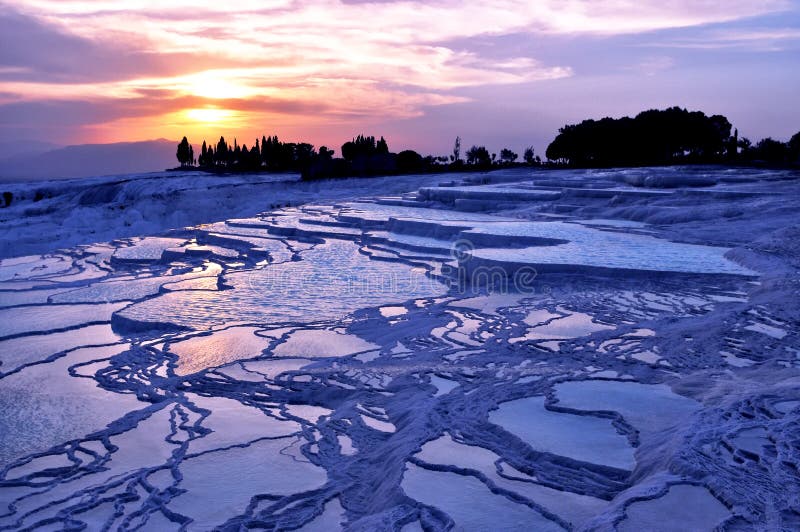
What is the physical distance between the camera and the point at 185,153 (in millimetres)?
54094

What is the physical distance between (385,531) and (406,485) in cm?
41

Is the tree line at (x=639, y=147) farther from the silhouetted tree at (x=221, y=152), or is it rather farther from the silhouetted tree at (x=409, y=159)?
the silhouetted tree at (x=221, y=152)

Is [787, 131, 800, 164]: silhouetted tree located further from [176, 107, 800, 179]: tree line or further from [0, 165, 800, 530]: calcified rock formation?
[0, 165, 800, 530]: calcified rock formation

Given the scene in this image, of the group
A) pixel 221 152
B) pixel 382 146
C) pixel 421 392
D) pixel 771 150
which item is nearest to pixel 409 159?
pixel 382 146

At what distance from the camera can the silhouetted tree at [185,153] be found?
53500 mm

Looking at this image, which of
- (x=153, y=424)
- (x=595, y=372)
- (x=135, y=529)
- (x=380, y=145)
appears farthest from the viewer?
(x=380, y=145)

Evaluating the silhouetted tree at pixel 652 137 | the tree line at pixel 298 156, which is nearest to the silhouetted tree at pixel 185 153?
the tree line at pixel 298 156

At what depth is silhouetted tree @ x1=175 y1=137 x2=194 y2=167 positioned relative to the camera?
176ft

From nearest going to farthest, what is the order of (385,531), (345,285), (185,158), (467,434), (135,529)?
1. (385,531)
2. (135,529)
3. (467,434)
4. (345,285)
5. (185,158)

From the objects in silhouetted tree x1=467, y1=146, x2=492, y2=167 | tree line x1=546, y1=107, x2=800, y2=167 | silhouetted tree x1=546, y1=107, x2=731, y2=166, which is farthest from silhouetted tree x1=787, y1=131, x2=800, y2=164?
silhouetted tree x1=467, y1=146, x2=492, y2=167

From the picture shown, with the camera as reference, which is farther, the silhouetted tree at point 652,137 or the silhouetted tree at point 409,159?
the silhouetted tree at point 409,159

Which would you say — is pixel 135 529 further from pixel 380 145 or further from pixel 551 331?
pixel 380 145

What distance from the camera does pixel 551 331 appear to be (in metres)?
5.68

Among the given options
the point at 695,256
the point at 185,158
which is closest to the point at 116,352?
the point at 695,256
